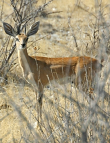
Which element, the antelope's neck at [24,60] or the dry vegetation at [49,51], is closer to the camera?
the dry vegetation at [49,51]

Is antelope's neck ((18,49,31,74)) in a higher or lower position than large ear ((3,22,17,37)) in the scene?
lower

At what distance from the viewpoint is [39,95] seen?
5656 mm

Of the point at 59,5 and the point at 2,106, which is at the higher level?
the point at 59,5

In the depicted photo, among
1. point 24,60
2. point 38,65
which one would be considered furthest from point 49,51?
point 24,60

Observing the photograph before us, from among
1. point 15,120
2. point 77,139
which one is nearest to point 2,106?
point 15,120

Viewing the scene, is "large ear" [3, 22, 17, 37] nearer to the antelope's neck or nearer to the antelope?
the antelope

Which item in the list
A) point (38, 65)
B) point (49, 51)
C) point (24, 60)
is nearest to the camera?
point (24, 60)

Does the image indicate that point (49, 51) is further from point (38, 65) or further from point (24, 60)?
point (24, 60)

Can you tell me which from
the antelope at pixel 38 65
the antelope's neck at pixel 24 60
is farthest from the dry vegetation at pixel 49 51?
the antelope's neck at pixel 24 60

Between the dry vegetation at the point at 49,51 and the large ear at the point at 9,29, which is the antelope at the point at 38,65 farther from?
the dry vegetation at the point at 49,51

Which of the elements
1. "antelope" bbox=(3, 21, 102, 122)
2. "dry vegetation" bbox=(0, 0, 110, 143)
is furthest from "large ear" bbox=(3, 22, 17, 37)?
"dry vegetation" bbox=(0, 0, 110, 143)

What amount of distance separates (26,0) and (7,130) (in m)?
2.68

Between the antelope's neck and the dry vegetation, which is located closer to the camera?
the dry vegetation

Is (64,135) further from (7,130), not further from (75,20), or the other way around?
(75,20)
